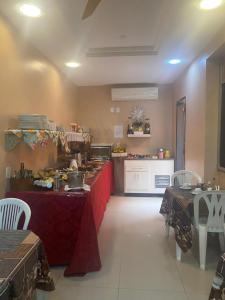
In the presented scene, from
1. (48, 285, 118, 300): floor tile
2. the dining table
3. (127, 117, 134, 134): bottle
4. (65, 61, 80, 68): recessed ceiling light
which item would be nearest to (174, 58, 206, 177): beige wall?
the dining table

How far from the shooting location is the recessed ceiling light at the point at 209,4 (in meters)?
2.41

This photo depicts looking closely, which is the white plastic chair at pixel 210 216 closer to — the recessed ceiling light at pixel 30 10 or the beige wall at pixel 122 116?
the recessed ceiling light at pixel 30 10

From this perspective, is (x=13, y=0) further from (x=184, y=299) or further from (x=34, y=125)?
(x=184, y=299)

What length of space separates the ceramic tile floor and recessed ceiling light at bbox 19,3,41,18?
247 cm

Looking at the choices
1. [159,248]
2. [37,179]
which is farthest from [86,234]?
[159,248]

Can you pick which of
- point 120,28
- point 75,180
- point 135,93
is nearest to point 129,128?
point 135,93

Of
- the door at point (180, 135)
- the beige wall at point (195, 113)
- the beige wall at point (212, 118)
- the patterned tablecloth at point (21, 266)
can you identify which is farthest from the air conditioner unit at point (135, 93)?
the patterned tablecloth at point (21, 266)

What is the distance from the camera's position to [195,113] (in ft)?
13.6

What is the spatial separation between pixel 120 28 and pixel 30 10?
1.00m

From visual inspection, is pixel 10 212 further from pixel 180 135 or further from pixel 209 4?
pixel 180 135

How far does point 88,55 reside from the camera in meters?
3.98

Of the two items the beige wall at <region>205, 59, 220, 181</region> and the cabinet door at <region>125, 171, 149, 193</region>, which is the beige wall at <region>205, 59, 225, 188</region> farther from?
the cabinet door at <region>125, 171, 149, 193</region>

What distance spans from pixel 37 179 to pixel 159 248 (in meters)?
1.68

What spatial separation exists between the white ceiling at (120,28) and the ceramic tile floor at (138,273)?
2524 mm
